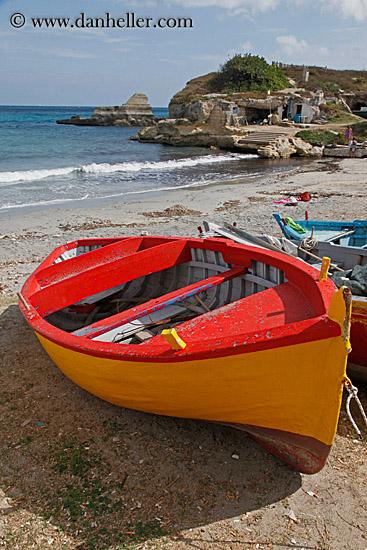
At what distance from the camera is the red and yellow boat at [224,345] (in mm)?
2803

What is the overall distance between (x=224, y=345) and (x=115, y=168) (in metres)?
24.7

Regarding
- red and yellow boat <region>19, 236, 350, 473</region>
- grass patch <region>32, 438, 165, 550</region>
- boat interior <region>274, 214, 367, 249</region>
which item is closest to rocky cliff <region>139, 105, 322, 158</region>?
boat interior <region>274, 214, 367, 249</region>

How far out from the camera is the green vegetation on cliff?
4859 cm

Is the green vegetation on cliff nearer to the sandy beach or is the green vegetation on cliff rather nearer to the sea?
the sea

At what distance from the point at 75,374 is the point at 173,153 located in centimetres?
3152

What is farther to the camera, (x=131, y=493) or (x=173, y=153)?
(x=173, y=153)

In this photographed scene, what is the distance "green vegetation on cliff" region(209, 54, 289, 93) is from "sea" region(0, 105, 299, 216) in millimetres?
18124

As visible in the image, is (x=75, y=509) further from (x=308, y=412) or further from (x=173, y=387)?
(x=308, y=412)

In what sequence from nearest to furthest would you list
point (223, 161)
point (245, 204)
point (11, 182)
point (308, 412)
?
1. point (308, 412)
2. point (245, 204)
3. point (11, 182)
4. point (223, 161)

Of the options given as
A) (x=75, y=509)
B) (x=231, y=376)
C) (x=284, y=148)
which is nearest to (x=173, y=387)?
(x=231, y=376)

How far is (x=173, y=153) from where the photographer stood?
33.4 m

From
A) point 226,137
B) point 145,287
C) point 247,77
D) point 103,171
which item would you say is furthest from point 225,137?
point 145,287

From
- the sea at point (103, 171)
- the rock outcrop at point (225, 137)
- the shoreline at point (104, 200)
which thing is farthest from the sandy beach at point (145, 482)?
the rock outcrop at point (225, 137)

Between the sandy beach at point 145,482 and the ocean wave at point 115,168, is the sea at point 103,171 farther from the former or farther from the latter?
the sandy beach at point 145,482
